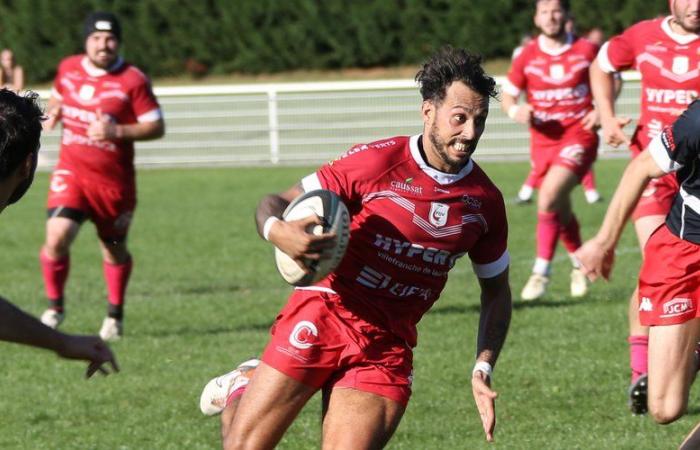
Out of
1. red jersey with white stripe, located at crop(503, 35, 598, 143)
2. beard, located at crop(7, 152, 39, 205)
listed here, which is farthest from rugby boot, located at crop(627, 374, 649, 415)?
red jersey with white stripe, located at crop(503, 35, 598, 143)

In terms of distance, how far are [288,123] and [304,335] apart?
19.2 metres

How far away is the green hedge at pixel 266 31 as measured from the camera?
3419 centimetres

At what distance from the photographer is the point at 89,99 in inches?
388

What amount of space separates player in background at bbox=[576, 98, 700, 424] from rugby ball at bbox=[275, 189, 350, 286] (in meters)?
1.26

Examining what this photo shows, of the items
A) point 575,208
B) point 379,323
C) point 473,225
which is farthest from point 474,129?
point 575,208

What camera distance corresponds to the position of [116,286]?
996 centimetres

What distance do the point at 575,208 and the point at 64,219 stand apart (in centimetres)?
848

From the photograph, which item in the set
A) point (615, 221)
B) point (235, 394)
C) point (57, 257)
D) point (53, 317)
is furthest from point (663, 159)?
point (53, 317)

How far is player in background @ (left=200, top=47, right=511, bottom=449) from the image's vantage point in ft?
17.3

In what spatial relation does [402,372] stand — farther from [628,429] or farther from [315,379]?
[628,429]

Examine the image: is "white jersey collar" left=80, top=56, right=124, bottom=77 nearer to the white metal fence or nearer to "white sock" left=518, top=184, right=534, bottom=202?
"white sock" left=518, top=184, right=534, bottom=202

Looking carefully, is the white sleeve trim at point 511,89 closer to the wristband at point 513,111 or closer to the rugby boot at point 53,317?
the wristband at point 513,111

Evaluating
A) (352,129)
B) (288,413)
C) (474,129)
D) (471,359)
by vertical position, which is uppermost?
(474,129)

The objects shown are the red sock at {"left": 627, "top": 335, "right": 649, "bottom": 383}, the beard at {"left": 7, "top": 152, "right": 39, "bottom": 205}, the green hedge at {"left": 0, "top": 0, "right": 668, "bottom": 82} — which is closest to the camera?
the beard at {"left": 7, "top": 152, "right": 39, "bottom": 205}
